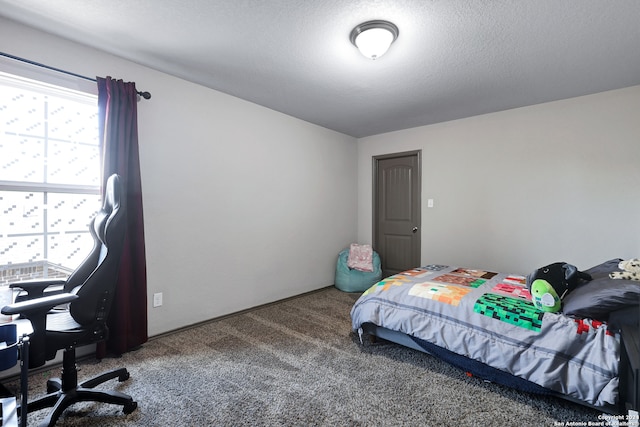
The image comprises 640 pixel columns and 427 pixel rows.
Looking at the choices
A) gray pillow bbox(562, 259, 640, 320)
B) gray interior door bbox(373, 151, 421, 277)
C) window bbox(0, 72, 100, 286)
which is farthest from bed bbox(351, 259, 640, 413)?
window bbox(0, 72, 100, 286)

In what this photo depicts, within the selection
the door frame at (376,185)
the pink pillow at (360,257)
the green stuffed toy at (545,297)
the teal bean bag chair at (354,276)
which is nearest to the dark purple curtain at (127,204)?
the teal bean bag chair at (354,276)

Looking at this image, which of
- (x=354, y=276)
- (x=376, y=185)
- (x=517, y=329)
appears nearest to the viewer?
(x=517, y=329)

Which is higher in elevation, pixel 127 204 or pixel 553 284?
pixel 127 204

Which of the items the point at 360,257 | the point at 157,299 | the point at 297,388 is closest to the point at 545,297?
the point at 297,388

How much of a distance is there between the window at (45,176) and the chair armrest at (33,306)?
39.2 inches

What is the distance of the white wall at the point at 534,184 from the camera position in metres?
3.02

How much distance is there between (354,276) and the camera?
4316 millimetres

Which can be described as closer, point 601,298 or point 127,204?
point 601,298

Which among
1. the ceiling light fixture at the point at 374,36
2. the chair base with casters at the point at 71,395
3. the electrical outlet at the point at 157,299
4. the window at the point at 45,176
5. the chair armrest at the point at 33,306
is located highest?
the ceiling light fixture at the point at 374,36

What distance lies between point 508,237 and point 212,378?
3563 millimetres

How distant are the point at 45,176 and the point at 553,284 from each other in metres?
3.77

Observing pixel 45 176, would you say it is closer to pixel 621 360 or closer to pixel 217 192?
pixel 217 192

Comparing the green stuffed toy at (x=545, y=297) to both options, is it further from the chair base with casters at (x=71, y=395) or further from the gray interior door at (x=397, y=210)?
the chair base with casters at (x=71, y=395)

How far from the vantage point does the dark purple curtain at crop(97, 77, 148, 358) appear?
2.33 metres
